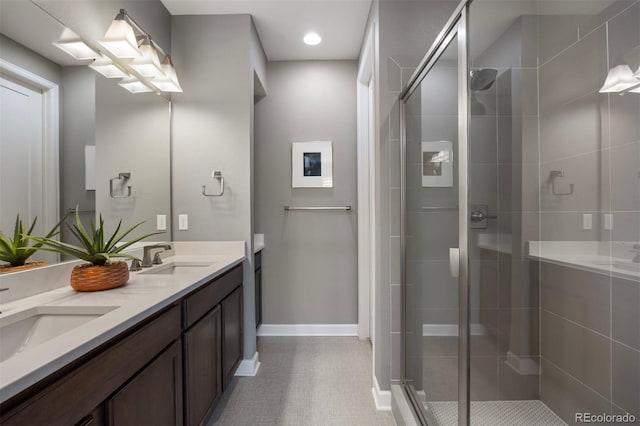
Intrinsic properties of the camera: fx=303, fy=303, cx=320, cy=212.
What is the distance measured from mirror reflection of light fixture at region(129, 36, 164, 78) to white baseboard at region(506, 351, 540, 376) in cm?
238

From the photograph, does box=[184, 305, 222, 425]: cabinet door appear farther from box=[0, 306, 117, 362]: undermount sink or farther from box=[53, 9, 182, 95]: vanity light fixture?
box=[53, 9, 182, 95]: vanity light fixture

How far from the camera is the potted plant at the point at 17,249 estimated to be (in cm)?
114

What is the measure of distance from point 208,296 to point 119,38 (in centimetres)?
147

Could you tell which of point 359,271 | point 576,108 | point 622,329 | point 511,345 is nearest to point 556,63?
point 576,108

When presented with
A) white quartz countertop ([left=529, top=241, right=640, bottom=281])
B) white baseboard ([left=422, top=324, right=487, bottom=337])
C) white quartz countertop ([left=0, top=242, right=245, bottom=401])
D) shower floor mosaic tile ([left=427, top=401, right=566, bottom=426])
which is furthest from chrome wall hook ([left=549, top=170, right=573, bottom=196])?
white quartz countertop ([left=0, top=242, right=245, bottom=401])

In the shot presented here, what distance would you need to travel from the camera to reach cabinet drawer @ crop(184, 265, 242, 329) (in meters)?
1.39

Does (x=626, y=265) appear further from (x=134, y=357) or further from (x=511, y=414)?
(x=134, y=357)

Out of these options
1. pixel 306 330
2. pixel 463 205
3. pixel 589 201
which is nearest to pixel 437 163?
pixel 463 205

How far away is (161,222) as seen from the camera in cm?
222

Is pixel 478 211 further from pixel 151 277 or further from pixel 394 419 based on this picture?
pixel 151 277

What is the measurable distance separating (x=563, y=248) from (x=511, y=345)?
439 millimetres

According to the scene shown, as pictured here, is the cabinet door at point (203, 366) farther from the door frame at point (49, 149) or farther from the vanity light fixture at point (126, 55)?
the vanity light fixture at point (126, 55)

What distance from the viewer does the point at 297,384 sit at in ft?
6.97

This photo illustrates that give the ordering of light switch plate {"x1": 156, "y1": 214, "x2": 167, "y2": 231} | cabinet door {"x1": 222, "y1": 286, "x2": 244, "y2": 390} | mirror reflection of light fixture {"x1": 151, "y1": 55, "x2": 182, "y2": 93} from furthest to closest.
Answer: light switch plate {"x1": 156, "y1": 214, "x2": 167, "y2": 231}, mirror reflection of light fixture {"x1": 151, "y1": 55, "x2": 182, "y2": 93}, cabinet door {"x1": 222, "y1": 286, "x2": 244, "y2": 390}
